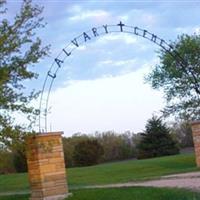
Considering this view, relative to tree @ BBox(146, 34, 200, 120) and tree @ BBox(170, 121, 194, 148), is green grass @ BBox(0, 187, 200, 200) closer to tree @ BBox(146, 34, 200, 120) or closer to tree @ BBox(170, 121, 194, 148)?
tree @ BBox(146, 34, 200, 120)

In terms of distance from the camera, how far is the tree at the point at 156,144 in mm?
55344

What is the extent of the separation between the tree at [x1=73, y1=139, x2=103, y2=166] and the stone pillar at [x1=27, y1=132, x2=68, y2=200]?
3261cm

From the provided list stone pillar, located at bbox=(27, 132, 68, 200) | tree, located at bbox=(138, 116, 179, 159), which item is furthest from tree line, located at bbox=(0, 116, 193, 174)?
stone pillar, located at bbox=(27, 132, 68, 200)

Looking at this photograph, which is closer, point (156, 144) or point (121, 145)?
point (156, 144)

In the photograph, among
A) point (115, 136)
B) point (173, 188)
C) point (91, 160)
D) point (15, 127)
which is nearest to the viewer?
point (15, 127)

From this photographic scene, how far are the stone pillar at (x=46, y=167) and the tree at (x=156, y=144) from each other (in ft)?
127

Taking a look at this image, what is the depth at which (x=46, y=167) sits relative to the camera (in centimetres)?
1631

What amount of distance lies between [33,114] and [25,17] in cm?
243

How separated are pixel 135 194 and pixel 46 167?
2531mm

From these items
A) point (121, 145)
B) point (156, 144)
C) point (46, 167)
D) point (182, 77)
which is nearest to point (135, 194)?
point (46, 167)

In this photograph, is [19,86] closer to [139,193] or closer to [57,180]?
[57,180]

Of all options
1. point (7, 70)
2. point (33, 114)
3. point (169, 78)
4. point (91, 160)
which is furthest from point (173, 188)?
point (91, 160)

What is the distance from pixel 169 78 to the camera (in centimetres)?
3944

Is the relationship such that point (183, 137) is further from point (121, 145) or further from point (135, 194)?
point (135, 194)
